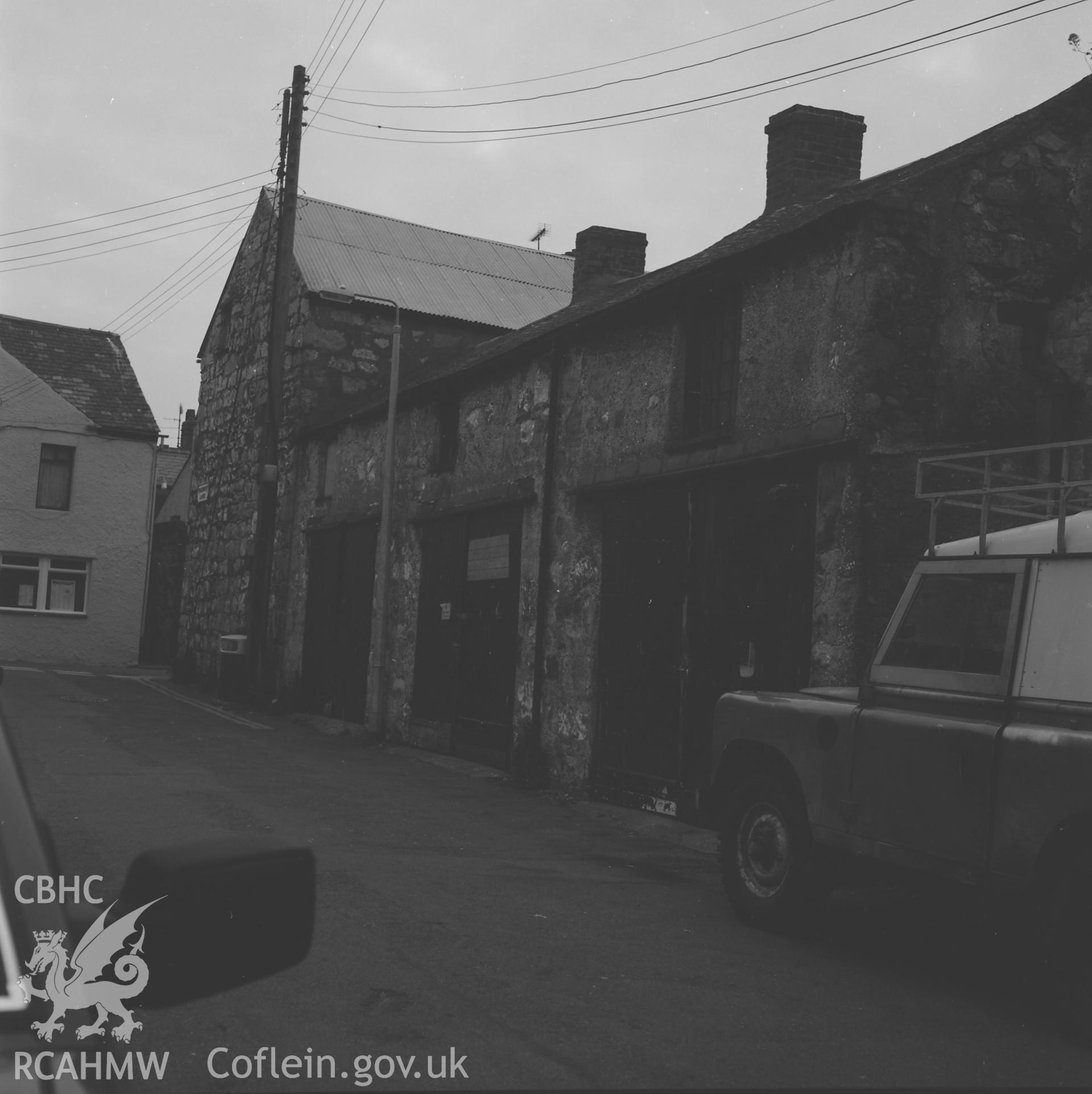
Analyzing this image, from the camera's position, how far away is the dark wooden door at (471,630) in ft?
48.2

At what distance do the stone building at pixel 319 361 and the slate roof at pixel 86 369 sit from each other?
7304 mm

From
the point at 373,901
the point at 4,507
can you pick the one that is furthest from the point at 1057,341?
the point at 4,507

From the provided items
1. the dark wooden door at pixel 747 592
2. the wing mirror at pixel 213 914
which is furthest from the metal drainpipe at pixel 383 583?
the wing mirror at pixel 213 914

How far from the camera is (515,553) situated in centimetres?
1463

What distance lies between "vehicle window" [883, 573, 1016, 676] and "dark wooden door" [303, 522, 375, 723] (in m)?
12.9

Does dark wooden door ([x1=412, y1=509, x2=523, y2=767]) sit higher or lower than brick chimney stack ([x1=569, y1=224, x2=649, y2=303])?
lower

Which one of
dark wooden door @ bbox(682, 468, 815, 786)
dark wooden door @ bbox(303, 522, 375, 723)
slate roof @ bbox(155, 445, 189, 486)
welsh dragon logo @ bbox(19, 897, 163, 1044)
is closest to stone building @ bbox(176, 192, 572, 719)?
dark wooden door @ bbox(303, 522, 375, 723)

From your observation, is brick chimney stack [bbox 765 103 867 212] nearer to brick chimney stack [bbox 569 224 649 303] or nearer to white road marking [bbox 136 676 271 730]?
brick chimney stack [bbox 569 224 649 303]

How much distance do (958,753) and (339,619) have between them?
592 inches

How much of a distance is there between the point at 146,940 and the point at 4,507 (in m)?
33.5

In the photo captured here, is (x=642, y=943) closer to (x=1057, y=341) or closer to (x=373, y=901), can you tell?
(x=373, y=901)

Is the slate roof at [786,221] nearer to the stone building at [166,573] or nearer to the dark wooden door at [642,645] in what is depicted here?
the dark wooden door at [642,645]

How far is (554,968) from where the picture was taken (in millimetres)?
6043

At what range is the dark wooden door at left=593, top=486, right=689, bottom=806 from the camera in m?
11.6
